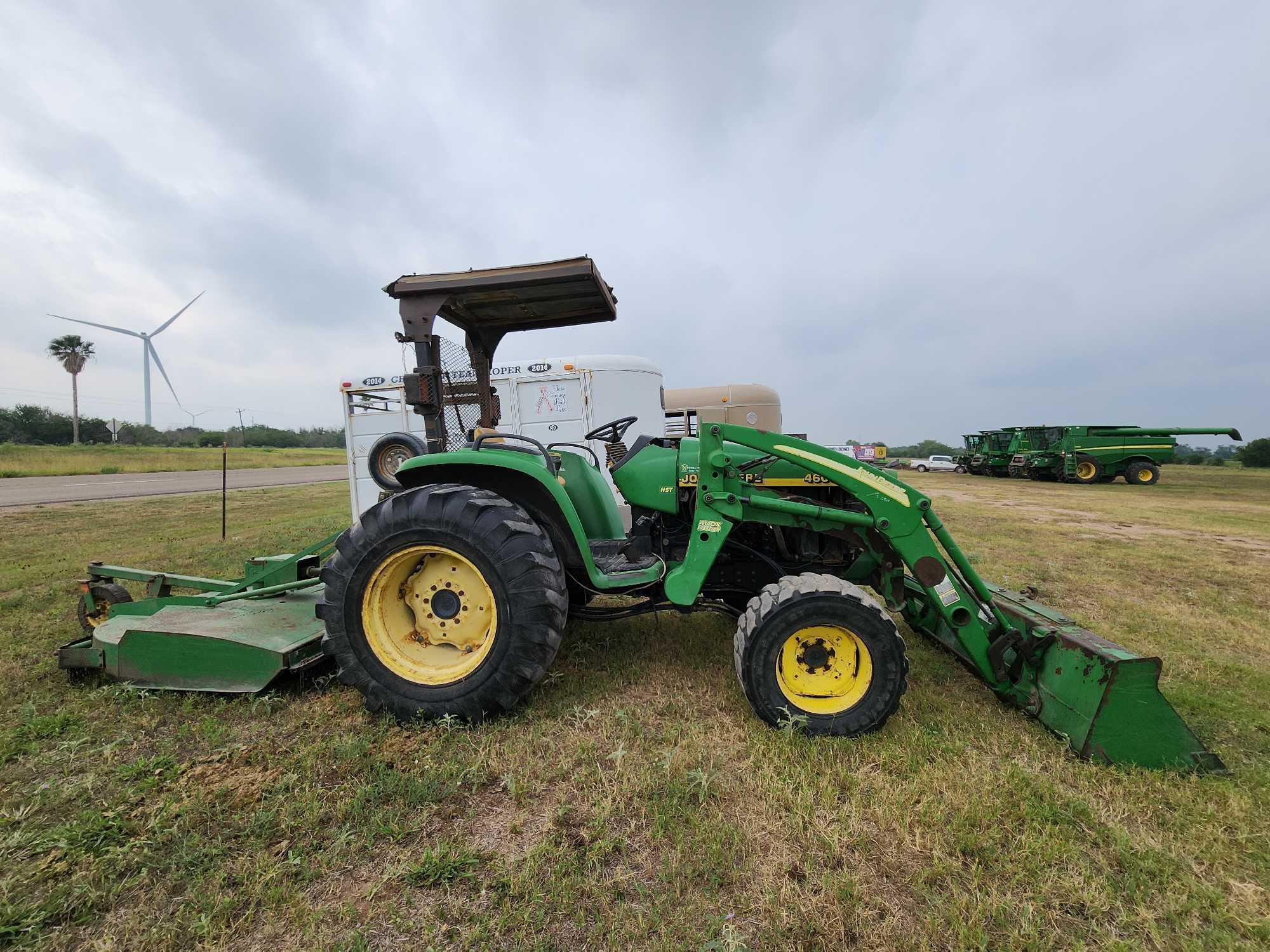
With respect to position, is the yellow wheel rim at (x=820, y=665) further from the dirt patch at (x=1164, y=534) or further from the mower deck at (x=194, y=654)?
the dirt patch at (x=1164, y=534)

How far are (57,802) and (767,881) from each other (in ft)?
8.05

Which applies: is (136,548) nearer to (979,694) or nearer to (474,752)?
(474,752)

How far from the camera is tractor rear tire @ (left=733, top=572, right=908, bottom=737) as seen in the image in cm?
236

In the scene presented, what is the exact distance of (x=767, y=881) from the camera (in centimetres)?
160

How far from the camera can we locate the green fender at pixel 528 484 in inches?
105

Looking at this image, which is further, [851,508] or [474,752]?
[851,508]

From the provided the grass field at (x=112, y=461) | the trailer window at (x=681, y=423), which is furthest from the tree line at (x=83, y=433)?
the trailer window at (x=681, y=423)

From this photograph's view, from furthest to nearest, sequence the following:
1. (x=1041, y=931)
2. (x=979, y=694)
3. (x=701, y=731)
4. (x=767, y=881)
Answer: (x=979, y=694)
(x=701, y=731)
(x=767, y=881)
(x=1041, y=931)

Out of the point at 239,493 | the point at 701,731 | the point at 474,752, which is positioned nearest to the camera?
the point at 474,752

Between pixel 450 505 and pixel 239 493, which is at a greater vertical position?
pixel 450 505

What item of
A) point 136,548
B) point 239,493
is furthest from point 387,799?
point 239,493

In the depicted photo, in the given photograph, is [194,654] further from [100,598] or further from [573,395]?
[573,395]

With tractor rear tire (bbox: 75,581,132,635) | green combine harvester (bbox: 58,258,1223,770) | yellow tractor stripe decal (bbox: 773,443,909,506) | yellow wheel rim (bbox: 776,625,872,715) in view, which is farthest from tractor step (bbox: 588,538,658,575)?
tractor rear tire (bbox: 75,581,132,635)

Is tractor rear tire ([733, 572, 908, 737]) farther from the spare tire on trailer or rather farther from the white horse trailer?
the white horse trailer
